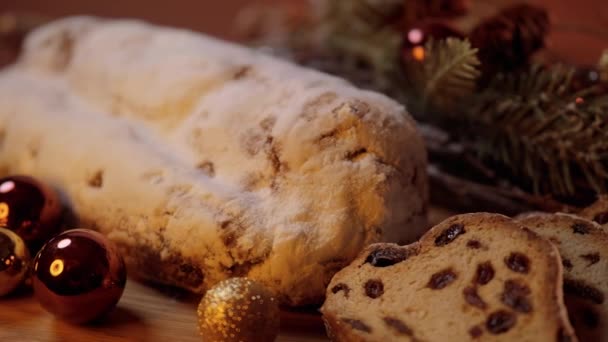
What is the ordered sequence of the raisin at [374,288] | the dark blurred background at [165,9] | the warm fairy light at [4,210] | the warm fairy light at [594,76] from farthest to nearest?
1. the dark blurred background at [165,9]
2. the warm fairy light at [594,76]
3. the warm fairy light at [4,210]
4. the raisin at [374,288]

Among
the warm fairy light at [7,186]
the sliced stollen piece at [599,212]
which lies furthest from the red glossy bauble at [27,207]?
the sliced stollen piece at [599,212]

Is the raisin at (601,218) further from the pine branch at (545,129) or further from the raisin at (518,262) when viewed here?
the raisin at (518,262)

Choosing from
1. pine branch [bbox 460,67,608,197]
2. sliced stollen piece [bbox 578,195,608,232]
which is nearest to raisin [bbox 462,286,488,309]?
sliced stollen piece [bbox 578,195,608,232]

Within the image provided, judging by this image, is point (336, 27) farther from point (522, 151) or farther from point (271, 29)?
point (522, 151)

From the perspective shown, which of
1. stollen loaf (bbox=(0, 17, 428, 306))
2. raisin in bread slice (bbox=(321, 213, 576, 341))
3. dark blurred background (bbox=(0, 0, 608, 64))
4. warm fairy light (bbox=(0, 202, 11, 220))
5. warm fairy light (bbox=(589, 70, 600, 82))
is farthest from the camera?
dark blurred background (bbox=(0, 0, 608, 64))

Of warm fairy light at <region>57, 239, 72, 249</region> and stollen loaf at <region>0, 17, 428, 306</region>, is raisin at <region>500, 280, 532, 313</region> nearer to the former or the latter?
stollen loaf at <region>0, 17, 428, 306</region>

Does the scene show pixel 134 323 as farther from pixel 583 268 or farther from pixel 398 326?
pixel 583 268
